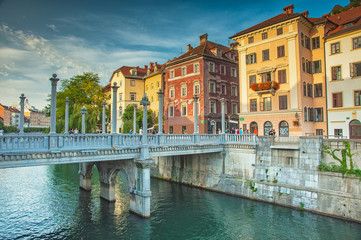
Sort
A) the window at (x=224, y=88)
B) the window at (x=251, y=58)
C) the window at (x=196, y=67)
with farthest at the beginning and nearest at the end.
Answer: the window at (x=224, y=88) < the window at (x=196, y=67) < the window at (x=251, y=58)

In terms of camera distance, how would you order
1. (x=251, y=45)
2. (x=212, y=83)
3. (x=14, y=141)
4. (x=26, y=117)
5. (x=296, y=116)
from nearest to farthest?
(x=14, y=141) < (x=296, y=116) < (x=251, y=45) < (x=212, y=83) < (x=26, y=117)

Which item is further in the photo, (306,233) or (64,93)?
(64,93)

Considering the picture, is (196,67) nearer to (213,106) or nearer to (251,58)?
(213,106)

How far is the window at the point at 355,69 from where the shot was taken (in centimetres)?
2750

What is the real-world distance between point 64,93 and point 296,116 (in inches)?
1827

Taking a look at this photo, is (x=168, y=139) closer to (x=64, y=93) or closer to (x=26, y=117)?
(x=64, y=93)

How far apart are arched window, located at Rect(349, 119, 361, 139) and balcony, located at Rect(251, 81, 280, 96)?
347 inches

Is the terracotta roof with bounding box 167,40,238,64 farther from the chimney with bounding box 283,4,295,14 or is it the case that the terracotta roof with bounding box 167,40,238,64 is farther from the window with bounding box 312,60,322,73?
the window with bounding box 312,60,322,73

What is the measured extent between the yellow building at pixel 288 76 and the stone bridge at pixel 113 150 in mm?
8773

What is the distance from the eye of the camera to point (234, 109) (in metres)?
46.2

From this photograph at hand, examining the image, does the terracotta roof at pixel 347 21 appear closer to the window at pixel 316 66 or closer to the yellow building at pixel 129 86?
the window at pixel 316 66

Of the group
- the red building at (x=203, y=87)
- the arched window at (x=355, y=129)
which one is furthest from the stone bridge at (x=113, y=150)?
the red building at (x=203, y=87)

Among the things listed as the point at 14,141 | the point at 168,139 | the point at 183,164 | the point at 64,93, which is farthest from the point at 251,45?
the point at 64,93

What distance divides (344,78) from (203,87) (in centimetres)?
1945
